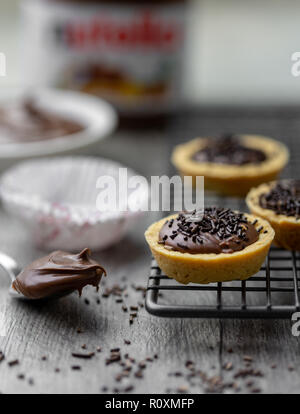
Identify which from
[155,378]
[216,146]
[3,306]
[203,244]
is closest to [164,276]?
[203,244]

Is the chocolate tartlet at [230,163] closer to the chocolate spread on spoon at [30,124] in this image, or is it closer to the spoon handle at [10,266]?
the chocolate spread on spoon at [30,124]

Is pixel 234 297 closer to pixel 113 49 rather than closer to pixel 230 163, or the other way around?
pixel 230 163

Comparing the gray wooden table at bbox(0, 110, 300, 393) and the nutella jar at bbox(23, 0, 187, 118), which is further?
the nutella jar at bbox(23, 0, 187, 118)

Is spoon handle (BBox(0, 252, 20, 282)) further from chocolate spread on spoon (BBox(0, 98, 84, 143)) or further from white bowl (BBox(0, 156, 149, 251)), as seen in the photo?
chocolate spread on spoon (BBox(0, 98, 84, 143))

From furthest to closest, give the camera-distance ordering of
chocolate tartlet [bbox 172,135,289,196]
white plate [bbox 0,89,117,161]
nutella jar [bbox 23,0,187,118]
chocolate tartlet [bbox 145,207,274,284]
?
nutella jar [bbox 23,0,187,118] < white plate [bbox 0,89,117,161] < chocolate tartlet [bbox 172,135,289,196] < chocolate tartlet [bbox 145,207,274,284]

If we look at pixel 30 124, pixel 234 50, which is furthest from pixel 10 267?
pixel 234 50

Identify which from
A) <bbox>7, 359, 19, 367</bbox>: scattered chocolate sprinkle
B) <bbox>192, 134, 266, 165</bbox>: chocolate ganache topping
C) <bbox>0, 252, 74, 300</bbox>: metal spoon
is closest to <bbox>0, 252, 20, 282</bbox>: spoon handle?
<bbox>0, 252, 74, 300</bbox>: metal spoon

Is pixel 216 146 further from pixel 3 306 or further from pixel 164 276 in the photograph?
pixel 3 306
